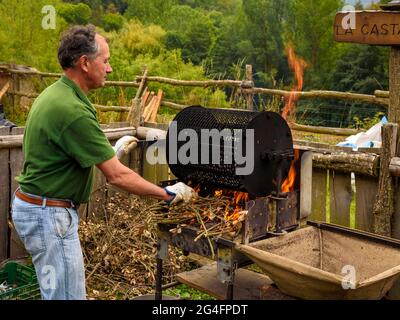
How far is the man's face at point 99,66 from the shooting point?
11.6 ft

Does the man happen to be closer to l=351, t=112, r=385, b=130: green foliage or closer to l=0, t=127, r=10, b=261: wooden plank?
l=0, t=127, r=10, b=261: wooden plank

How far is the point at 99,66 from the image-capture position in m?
3.54

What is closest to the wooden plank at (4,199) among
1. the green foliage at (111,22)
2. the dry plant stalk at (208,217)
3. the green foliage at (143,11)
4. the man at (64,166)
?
the dry plant stalk at (208,217)

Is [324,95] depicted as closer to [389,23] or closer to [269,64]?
[389,23]

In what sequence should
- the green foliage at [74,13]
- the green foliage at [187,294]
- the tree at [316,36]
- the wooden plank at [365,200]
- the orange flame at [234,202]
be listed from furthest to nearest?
the tree at [316,36], the green foliage at [74,13], the green foliage at [187,294], the wooden plank at [365,200], the orange flame at [234,202]

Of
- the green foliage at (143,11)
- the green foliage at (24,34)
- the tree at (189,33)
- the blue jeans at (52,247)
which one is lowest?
the blue jeans at (52,247)

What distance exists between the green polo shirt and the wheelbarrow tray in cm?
119

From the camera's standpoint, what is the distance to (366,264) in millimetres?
4086

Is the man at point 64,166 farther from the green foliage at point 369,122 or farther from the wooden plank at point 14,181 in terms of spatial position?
the green foliage at point 369,122

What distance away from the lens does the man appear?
333 centimetres

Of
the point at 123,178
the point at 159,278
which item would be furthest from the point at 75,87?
the point at 159,278

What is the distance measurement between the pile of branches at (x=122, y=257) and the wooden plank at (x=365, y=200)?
1.97 metres

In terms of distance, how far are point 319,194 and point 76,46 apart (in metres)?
A: 2.89

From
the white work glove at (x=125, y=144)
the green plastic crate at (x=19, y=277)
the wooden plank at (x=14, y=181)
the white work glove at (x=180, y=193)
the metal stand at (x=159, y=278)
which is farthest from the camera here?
the wooden plank at (x=14, y=181)
